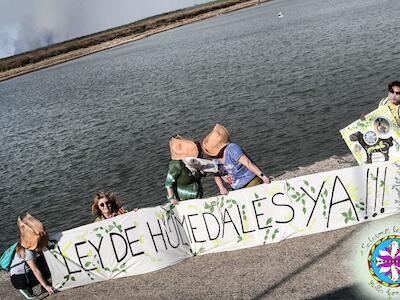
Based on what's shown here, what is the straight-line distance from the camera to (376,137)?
10336 millimetres

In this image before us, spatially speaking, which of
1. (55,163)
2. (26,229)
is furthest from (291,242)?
(55,163)

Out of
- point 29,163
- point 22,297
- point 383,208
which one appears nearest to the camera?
point 383,208

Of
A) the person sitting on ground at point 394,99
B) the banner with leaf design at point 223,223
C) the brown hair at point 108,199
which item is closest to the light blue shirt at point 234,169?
the banner with leaf design at point 223,223

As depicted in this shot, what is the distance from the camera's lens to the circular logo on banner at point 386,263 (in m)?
7.43

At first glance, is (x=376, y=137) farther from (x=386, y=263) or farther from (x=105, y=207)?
(x=105, y=207)

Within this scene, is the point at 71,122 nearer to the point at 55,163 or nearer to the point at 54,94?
the point at 55,163

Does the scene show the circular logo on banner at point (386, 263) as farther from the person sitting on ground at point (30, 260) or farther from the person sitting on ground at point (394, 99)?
the person sitting on ground at point (30, 260)

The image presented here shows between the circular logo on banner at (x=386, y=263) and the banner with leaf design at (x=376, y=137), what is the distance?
2.69 metres

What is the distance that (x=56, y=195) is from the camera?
65.8 feet

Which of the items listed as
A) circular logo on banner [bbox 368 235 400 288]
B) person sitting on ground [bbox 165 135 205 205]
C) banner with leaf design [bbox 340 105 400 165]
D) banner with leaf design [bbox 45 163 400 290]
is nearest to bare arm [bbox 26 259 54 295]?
banner with leaf design [bbox 45 163 400 290]

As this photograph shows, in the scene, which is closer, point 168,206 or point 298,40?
point 168,206

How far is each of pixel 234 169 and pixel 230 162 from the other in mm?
179

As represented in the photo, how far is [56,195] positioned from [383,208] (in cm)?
1385

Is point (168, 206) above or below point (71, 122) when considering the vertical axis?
below
